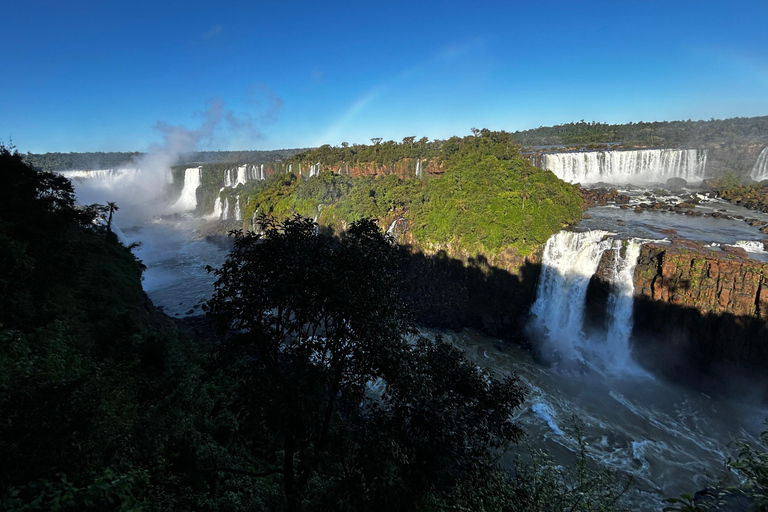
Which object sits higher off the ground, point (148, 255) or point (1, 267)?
point (1, 267)

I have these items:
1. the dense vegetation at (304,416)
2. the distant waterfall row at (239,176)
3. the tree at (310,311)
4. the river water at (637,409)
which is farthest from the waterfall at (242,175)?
the tree at (310,311)

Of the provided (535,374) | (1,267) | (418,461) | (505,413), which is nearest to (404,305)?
(418,461)

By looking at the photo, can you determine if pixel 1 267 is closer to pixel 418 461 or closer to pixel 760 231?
pixel 418 461

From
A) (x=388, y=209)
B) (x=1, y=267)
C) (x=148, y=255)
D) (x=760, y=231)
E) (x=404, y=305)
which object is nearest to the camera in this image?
(x=404, y=305)

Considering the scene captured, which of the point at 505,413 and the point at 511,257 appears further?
the point at 511,257

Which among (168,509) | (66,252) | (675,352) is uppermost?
(66,252)

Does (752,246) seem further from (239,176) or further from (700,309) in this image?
(239,176)

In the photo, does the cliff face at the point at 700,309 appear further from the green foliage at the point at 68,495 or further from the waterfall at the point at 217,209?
the waterfall at the point at 217,209
